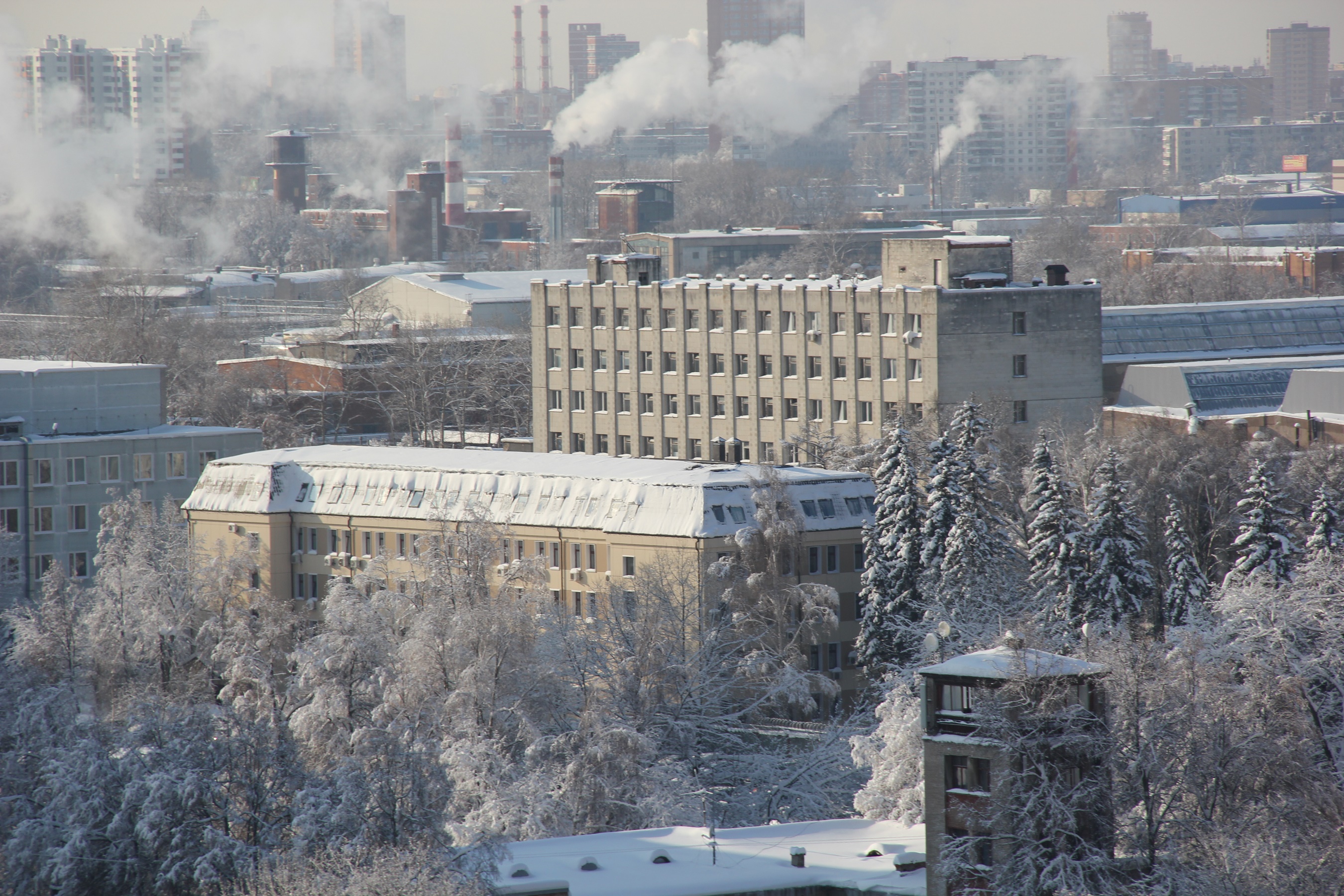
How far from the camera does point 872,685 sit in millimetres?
53594

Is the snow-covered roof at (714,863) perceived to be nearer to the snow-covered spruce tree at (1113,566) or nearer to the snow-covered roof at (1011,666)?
the snow-covered roof at (1011,666)

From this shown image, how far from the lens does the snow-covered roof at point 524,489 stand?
58562 mm

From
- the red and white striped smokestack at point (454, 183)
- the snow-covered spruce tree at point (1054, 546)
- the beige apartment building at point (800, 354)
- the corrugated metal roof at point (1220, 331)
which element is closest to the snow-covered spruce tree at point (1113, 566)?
the snow-covered spruce tree at point (1054, 546)

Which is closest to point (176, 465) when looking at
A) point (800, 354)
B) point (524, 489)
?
point (524, 489)

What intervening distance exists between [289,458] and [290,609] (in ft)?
22.3

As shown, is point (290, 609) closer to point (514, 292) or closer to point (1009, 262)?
point (1009, 262)

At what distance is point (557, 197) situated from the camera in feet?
635

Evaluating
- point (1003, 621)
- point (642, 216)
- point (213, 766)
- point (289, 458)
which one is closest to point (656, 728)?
point (1003, 621)

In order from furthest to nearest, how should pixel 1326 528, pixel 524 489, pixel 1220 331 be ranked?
1. pixel 1220 331
2. pixel 524 489
3. pixel 1326 528

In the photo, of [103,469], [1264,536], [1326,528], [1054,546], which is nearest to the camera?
[1264,536]

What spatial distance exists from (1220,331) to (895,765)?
46.3m

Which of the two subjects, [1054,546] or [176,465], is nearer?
[1054,546]

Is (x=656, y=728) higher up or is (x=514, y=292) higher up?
(x=514, y=292)

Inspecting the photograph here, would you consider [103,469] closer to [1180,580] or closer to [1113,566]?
[1113,566]
